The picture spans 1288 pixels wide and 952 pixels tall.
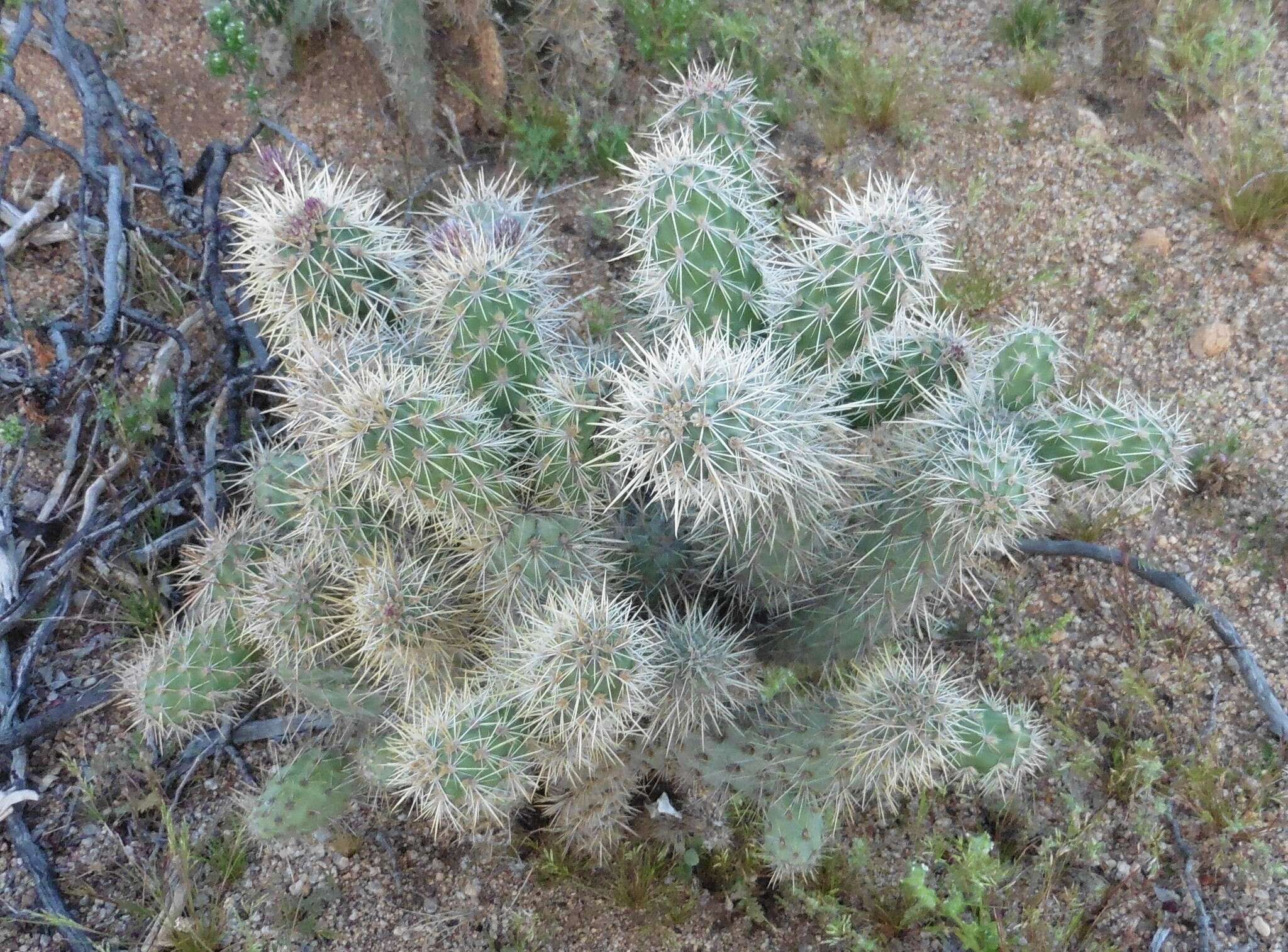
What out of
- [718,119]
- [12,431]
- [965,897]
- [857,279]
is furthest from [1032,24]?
[12,431]

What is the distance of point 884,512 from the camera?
196 centimetres

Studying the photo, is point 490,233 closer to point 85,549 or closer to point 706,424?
point 706,424

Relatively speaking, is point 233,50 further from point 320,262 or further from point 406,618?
point 406,618

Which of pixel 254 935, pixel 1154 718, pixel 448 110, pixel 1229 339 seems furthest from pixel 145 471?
pixel 1229 339

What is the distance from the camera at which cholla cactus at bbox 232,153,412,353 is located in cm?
196

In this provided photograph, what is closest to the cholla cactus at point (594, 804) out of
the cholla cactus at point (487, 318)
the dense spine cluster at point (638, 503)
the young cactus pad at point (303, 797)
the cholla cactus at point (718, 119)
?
the dense spine cluster at point (638, 503)

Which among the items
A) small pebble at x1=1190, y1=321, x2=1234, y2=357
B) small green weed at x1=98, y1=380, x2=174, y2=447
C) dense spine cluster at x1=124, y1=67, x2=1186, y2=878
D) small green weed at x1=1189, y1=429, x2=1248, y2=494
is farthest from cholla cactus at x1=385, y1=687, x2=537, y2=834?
small pebble at x1=1190, y1=321, x2=1234, y2=357

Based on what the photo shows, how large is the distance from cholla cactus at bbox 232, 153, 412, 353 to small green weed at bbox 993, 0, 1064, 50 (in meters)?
2.85

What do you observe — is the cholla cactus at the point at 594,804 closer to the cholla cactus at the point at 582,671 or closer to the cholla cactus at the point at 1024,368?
the cholla cactus at the point at 582,671

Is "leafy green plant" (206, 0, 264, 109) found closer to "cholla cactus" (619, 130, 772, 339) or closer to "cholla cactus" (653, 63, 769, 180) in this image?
"cholla cactus" (653, 63, 769, 180)

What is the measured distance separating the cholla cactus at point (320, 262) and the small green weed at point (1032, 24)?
2.85 m

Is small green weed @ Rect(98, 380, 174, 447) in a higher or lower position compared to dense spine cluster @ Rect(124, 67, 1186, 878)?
lower

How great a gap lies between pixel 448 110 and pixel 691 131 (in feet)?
5.71

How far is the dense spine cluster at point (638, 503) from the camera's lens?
1.75 metres
